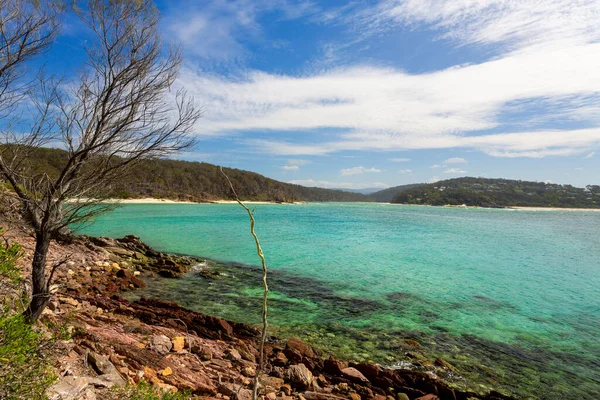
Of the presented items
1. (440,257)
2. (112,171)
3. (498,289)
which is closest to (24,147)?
(112,171)

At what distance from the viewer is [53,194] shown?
513 centimetres

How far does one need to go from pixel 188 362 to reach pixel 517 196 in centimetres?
18384

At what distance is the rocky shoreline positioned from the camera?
4.88 m

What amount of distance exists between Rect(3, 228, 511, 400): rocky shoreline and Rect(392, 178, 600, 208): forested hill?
165m

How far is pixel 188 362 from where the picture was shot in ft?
21.5

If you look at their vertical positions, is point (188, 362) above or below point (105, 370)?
below

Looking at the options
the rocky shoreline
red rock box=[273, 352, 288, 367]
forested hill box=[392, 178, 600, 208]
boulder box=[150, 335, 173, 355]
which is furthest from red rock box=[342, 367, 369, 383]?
forested hill box=[392, 178, 600, 208]

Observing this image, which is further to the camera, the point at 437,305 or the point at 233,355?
the point at 437,305

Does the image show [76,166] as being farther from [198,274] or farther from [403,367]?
[198,274]

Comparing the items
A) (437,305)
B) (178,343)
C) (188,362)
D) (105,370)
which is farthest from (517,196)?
(105,370)

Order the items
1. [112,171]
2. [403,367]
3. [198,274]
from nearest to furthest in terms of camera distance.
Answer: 1. [112,171]
2. [403,367]
3. [198,274]

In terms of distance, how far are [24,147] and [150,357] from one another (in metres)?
4.66

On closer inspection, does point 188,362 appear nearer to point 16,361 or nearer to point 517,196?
point 16,361

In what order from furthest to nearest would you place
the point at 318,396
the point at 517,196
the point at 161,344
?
the point at 517,196 < the point at 161,344 < the point at 318,396
